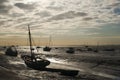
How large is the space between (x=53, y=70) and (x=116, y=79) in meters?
13.9

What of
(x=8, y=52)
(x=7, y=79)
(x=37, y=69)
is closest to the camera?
(x=7, y=79)

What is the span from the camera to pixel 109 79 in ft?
127

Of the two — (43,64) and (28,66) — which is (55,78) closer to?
(43,64)

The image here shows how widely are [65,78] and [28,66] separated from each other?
19.7 m

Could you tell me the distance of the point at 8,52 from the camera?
113562 millimetres

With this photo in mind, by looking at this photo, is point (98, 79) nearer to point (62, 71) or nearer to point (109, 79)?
point (109, 79)

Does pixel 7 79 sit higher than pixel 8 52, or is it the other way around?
pixel 7 79

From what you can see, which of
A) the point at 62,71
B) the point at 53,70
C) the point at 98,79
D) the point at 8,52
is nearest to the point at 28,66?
the point at 53,70

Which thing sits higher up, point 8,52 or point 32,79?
point 32,79

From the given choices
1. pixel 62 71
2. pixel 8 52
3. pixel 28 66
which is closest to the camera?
pixel 62 71

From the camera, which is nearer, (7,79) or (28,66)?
(7,79)

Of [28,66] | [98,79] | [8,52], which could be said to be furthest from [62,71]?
[8,52]

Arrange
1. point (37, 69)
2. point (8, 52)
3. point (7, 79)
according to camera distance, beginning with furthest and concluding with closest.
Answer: point (8, 52) < point (37, 69) < point (7, 79)

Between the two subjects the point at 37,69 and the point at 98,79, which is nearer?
the point at 98,79
